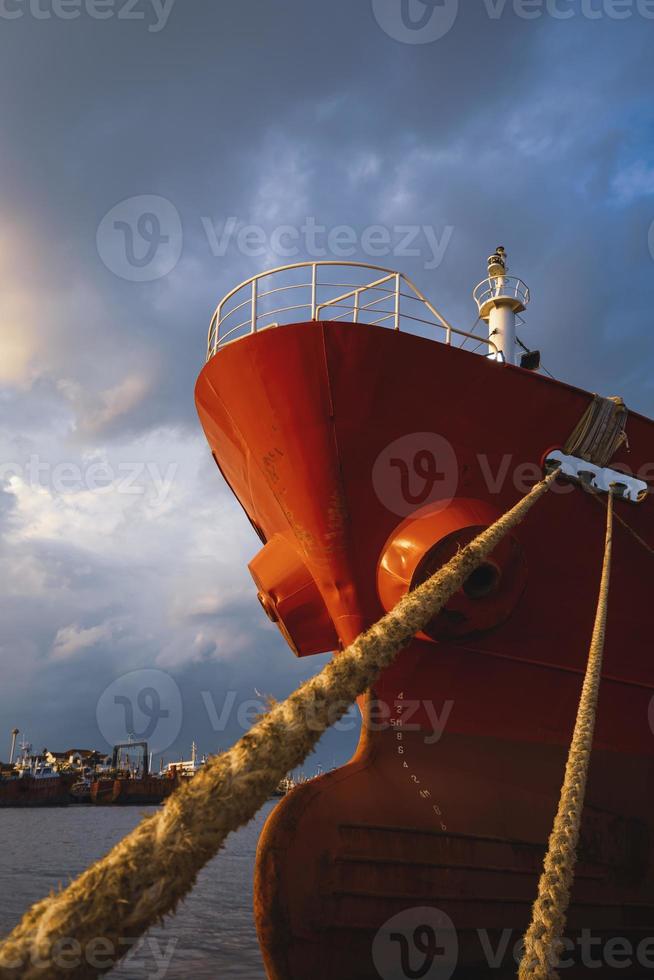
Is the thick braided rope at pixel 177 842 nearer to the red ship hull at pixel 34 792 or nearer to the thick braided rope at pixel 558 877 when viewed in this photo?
the thick braided rope at pixel 558 877

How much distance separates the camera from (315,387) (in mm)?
6906

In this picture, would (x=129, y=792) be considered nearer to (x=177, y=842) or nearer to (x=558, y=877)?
(x=558, y=877)

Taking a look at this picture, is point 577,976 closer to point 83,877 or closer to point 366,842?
point 366,842

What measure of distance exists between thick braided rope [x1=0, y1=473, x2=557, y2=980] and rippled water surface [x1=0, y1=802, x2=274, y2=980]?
0.14 m

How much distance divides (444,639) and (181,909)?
36.1 ft

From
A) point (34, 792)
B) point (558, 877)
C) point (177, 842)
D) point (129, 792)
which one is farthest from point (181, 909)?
point (34, 792)

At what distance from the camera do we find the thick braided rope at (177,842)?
6.11 ft

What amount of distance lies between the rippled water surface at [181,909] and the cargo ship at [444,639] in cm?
180

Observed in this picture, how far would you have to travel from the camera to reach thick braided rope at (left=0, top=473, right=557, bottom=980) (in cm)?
186

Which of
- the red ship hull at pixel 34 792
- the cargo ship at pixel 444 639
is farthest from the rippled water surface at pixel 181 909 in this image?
the red ship hull at pixel 34 792

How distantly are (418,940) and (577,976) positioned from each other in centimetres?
208

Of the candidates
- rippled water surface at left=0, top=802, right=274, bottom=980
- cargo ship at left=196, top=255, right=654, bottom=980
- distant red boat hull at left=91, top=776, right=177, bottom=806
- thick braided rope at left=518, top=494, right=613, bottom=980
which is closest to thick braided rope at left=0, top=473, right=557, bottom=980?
rippled water surface at left=0, top=802, right=274, bottom=980

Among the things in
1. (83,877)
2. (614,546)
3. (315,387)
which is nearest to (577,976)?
(614,546)

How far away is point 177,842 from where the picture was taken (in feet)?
7.08
